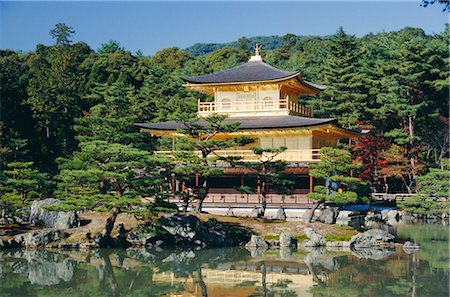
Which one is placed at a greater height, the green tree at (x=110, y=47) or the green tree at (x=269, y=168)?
the green tree at (x=110, y=47)

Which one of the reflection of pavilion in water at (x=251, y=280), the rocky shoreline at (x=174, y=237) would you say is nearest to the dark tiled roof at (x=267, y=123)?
the rocky shoreline at (x=174, y=237)

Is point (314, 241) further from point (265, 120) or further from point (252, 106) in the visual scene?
point (252, 106)

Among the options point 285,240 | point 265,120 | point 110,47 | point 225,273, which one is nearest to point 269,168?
point 285,240

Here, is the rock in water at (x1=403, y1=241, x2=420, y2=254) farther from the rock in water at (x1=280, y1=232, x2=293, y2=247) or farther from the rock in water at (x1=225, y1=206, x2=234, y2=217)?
the rock in water at (x1=225, y1=206, x2=234, y2=217)

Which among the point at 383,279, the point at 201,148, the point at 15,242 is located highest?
the point at 201,148

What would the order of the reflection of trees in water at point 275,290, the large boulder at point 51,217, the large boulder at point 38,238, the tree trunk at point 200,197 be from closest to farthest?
the reflection of trees in water at point 275,290 < the large boulder at point 38,238 < the large boulder at point 51,217 < the tree trunk at point 200,197

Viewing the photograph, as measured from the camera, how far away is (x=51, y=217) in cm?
2066

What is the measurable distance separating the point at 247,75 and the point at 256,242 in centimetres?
1048

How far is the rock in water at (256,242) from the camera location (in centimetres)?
1984

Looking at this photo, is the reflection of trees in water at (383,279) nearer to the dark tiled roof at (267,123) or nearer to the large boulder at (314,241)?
the large boulder at (314,241)

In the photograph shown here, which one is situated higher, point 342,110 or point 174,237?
point 342,110

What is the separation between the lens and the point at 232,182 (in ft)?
89.8

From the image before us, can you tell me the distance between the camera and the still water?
45.8 feet

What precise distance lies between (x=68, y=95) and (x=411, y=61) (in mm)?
18673
